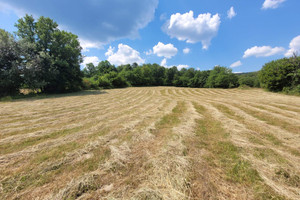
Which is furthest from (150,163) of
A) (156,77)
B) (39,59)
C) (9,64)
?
(156,77)

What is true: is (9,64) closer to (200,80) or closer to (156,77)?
(156,77)

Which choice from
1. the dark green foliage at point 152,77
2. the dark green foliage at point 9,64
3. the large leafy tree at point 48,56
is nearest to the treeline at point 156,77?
the dark green foliage at point 152,77

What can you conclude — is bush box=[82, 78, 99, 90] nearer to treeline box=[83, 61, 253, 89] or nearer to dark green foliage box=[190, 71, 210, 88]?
treeline box=[83, 61, 253, 89]

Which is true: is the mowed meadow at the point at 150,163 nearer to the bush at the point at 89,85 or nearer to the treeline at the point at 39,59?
the treeline at the point at 39,59

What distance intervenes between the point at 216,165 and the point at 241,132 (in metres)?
2.58

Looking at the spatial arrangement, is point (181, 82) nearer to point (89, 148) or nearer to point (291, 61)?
point (291, 61)

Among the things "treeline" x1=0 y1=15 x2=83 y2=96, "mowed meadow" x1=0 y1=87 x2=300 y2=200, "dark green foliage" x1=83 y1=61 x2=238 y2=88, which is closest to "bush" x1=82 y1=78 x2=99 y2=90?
"dark green foliage" x1=83 y1=61 x2=238 y2=88

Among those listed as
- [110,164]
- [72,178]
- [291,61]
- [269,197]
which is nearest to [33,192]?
[72,178]

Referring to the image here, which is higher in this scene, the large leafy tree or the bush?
the large leafy tree

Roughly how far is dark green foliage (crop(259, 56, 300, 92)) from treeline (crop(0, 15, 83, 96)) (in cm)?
3744

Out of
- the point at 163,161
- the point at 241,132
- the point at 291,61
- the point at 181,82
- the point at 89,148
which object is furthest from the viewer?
the point at 181,82

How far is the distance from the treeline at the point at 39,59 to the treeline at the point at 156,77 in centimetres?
762

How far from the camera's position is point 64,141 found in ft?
11.2

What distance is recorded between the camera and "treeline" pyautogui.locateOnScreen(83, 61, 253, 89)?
32.2m
